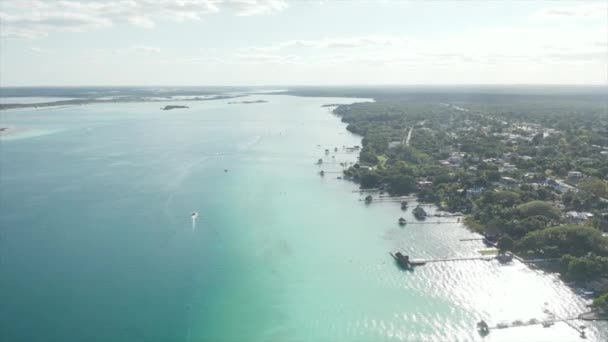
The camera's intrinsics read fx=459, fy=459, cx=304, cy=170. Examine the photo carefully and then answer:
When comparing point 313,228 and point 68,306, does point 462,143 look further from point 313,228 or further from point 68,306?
point 68,306

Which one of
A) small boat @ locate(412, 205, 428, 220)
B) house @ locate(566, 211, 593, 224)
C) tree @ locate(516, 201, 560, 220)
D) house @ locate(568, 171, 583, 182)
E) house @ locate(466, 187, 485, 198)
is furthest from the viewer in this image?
house @ locate(568, 171, 583, 182)

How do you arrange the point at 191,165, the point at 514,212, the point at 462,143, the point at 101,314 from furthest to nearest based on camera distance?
the point at 462,143 < the point at 191,165 < the point at 514,212 < the point at 101,314

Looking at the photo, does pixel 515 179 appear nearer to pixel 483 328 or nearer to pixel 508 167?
pixel 508 167

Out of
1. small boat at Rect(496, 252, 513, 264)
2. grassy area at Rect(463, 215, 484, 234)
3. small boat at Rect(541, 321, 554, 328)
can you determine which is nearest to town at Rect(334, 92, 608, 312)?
grassy area at Rect(463, 215, 484, 234)

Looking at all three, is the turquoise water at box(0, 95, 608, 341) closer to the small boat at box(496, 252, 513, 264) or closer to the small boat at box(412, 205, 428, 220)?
the small boat at box(496, 252, 513, 264)

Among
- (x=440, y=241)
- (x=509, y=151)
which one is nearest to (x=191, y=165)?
(x=440, y=241)

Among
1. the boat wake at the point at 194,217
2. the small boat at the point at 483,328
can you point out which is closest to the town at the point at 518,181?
the small boat at the point at 483,328

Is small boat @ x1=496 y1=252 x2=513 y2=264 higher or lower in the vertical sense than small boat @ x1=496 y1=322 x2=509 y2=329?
higher
